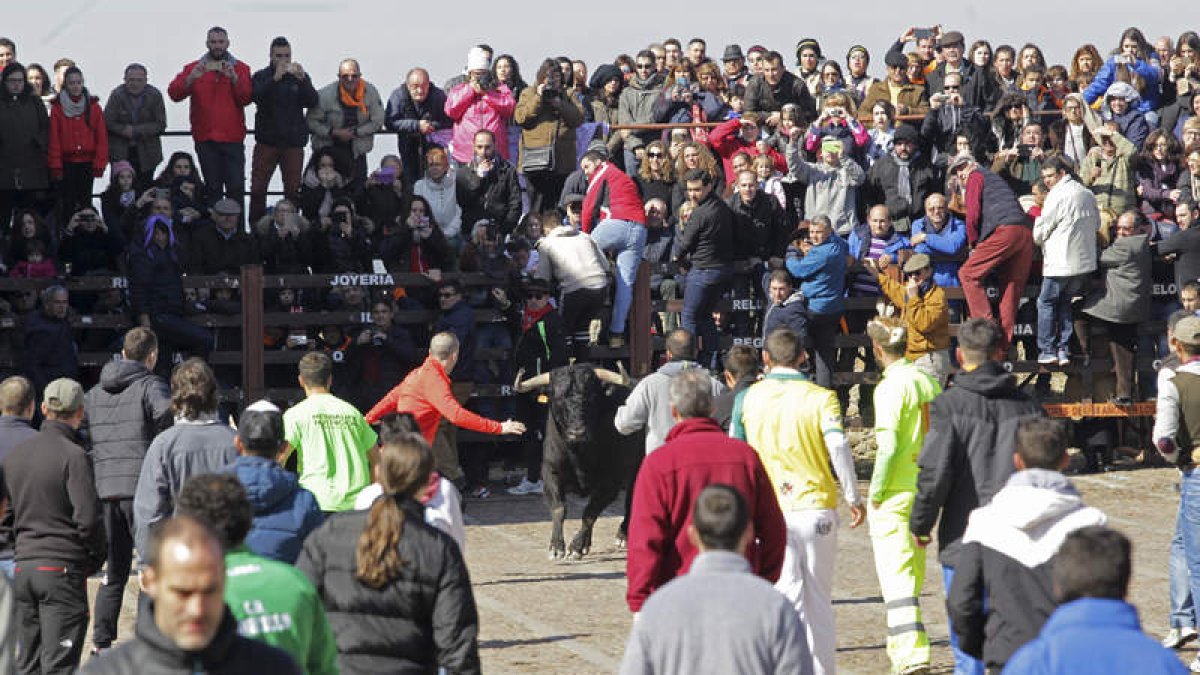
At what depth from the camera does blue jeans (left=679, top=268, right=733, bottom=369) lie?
18.5 m

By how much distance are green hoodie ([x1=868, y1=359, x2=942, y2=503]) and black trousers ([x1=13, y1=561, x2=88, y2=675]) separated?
3.98 m

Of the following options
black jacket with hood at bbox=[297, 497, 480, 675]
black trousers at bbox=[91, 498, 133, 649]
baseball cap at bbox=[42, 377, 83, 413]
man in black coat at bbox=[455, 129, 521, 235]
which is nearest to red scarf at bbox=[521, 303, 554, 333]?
man in black coat at bbox=[455, 129, 521, 235]

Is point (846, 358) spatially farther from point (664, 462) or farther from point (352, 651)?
point (352, 651)

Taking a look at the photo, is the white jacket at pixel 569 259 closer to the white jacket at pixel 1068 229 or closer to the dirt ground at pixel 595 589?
the dirt ground at pixel 595 589

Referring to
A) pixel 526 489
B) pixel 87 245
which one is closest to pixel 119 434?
pixel 87 245

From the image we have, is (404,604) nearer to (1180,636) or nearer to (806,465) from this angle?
(806,465)

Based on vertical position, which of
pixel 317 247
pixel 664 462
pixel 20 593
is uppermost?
pixel 317 247

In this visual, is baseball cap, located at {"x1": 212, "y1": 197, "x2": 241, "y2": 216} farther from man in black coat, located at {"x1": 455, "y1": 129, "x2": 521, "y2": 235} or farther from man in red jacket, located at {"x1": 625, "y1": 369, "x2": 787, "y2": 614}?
man in red jacket, located at {"x1": 625, "y1": 369, "x2": 787, "y2": 614}

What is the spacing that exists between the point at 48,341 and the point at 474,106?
514 cm

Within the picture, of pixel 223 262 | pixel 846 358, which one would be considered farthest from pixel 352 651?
pixel 846 358

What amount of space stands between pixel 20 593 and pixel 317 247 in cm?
905

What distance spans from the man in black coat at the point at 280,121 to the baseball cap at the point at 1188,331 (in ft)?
34.1

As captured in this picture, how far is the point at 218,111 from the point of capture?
750 inches

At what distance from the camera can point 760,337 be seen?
19250 millimetres
